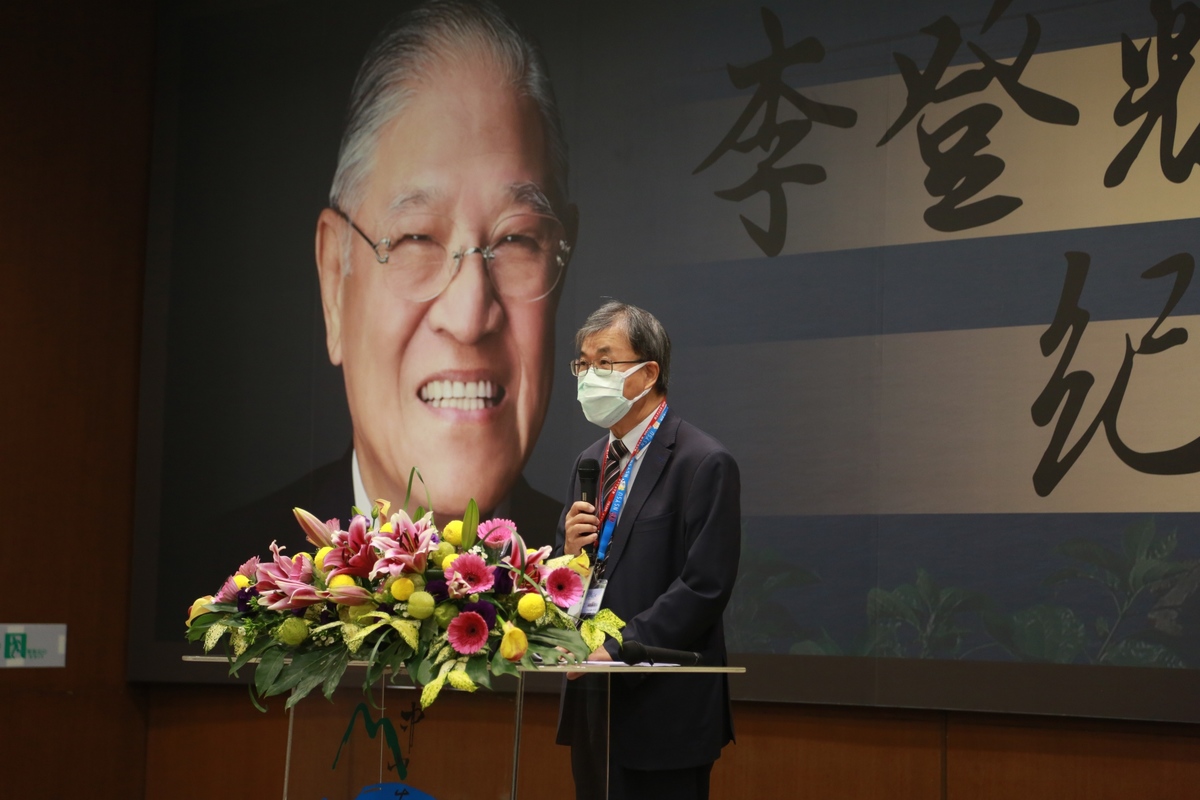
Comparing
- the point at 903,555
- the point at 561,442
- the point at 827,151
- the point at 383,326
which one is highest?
the point at 827,151

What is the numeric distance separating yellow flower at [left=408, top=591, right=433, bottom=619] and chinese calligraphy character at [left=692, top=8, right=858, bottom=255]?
2.69m

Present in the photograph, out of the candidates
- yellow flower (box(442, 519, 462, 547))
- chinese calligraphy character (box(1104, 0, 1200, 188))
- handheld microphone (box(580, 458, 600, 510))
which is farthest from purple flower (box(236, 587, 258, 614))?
chinese calligraphy character (box(1104, 0, 1200, 188))

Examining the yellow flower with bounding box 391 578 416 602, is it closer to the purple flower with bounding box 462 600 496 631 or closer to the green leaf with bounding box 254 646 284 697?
the purple flower with bounding box 462 600 496 631

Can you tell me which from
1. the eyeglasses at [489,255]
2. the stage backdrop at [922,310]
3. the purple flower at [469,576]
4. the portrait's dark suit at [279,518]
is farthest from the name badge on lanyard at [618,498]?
the portrait's dark suit at [279,518]

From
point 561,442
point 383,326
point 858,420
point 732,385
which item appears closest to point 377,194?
point 383,326

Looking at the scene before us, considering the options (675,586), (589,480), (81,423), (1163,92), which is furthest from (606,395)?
(81,423)

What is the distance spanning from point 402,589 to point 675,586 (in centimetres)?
71

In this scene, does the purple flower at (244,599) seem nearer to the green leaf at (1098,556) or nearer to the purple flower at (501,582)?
the purple flower at (501,582)

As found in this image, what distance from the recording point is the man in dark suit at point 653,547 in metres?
2.44

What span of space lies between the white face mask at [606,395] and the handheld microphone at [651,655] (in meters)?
0.62

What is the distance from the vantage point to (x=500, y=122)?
16.4 ft

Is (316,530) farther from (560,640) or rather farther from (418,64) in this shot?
(418,64)

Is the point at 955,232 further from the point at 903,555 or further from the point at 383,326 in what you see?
the point at 383,326

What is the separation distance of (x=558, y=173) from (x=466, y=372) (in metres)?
0.86
